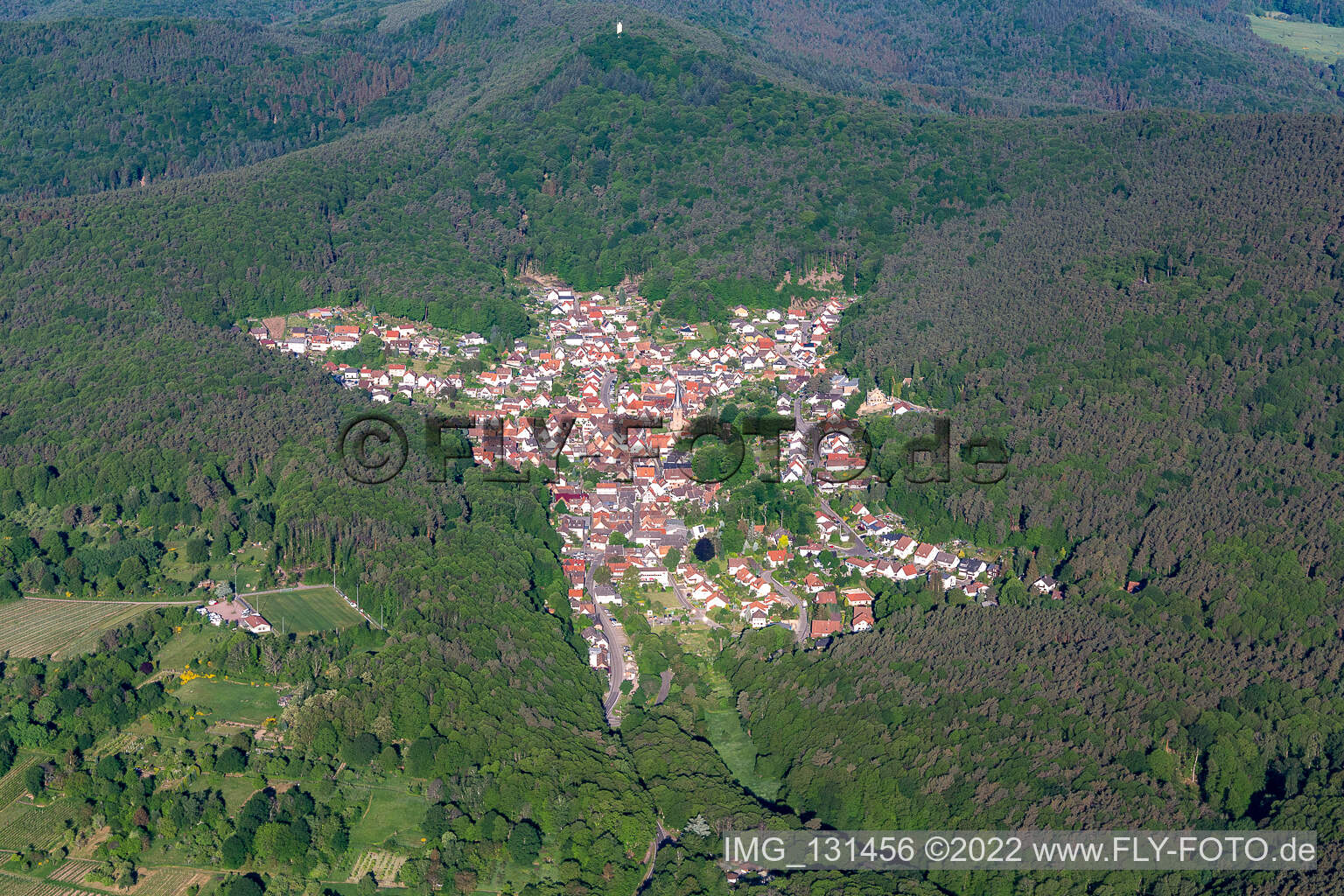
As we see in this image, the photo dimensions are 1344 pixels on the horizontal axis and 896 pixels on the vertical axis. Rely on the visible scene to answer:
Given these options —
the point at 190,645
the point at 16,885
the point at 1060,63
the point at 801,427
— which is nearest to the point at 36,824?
the point at 16,885

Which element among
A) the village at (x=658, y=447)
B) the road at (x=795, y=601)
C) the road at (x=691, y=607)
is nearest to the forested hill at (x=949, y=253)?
the village at (x=658, y=447)

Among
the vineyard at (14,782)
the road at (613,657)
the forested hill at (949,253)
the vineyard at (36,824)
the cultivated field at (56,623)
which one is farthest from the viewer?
the forested hill at (949,253)

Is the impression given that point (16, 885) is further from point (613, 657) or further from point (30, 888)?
point (613, 657)

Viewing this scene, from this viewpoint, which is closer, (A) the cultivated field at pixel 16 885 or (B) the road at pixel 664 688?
(A) the cultivated field at pixel 16 885

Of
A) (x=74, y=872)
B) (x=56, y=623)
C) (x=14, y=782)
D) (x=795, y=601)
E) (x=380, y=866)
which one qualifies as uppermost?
(x=795, y=601)

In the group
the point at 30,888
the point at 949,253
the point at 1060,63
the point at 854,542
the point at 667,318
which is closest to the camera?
the point at 30,888

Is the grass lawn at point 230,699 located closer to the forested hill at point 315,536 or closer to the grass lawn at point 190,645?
the forested hill at point 315,536
